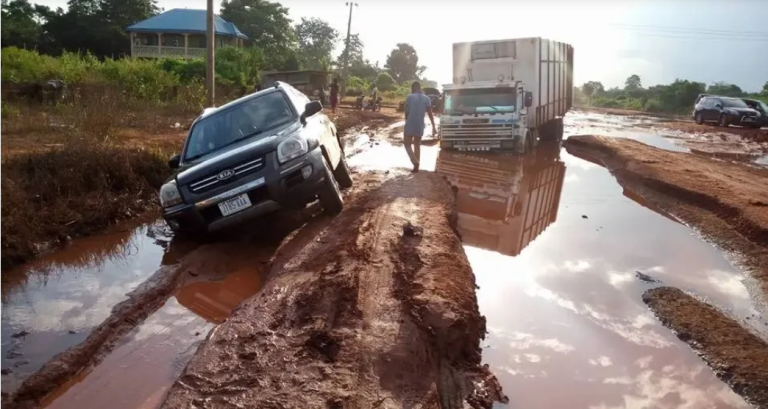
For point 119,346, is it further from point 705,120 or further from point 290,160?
point 705,120

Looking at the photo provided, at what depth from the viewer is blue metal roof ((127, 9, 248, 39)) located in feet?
124

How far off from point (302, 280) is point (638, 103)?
5195cm

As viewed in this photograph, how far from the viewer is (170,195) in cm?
671

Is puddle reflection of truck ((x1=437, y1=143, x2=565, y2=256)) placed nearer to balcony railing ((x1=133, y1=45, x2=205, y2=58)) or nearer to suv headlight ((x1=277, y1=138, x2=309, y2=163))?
suv headlight ((x1=277, y1=138, x2=309, y2=163))

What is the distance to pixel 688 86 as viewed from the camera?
149ft

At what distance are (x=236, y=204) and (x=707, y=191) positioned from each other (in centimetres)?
823

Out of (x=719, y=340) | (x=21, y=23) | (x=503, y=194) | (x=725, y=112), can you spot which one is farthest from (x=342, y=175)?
(x=21, y=23)

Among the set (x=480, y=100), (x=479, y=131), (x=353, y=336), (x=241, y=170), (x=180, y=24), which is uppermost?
(x=180, y=24)

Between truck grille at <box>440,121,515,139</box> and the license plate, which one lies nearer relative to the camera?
the license plate

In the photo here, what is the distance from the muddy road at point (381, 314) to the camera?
3816 mm

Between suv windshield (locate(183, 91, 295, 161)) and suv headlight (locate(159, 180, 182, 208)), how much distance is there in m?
0.70

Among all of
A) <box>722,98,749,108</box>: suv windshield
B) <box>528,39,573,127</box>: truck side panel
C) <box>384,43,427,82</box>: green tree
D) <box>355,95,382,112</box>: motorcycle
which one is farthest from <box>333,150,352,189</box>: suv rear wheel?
<box>384,43,427,82</box>: green tree

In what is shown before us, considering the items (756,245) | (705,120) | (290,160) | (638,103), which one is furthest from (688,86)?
(290,160)

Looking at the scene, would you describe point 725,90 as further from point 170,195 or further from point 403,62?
point 170,195
